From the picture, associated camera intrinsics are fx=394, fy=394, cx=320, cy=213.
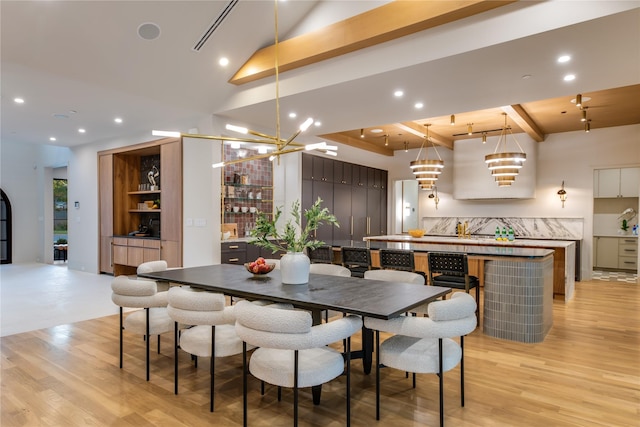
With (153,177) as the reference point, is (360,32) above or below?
above

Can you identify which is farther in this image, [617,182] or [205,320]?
[617,182]

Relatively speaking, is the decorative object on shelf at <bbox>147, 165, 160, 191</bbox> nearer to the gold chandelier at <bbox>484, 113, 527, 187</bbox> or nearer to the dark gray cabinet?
the dark gray cabinet

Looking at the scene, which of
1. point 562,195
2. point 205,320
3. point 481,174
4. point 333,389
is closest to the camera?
point 205,320

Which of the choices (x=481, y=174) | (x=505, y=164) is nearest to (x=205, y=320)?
(x=505, y=164)

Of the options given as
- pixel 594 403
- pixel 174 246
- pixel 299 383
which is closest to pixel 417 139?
pixel 174 246

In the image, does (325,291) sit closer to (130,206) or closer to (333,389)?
(333,389)

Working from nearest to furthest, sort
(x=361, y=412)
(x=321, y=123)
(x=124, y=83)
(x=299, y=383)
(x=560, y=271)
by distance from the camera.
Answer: (x=299, y=383) < (x=361, y=412) < (x=124, y=83) < (x=560, y=271) < (x=321, y=123)

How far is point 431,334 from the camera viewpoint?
226 cm

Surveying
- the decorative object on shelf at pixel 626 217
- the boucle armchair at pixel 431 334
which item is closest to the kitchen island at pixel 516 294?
the boucle armchair at pixel 431 334

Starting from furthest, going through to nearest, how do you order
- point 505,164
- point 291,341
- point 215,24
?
point 505,164 → point 215,24 → point 291,341

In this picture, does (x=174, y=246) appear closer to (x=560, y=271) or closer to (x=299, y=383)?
(x=299, y=383)

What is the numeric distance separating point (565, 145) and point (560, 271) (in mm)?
3766

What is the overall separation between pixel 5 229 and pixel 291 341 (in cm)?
1142

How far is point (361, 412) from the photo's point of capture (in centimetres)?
252
